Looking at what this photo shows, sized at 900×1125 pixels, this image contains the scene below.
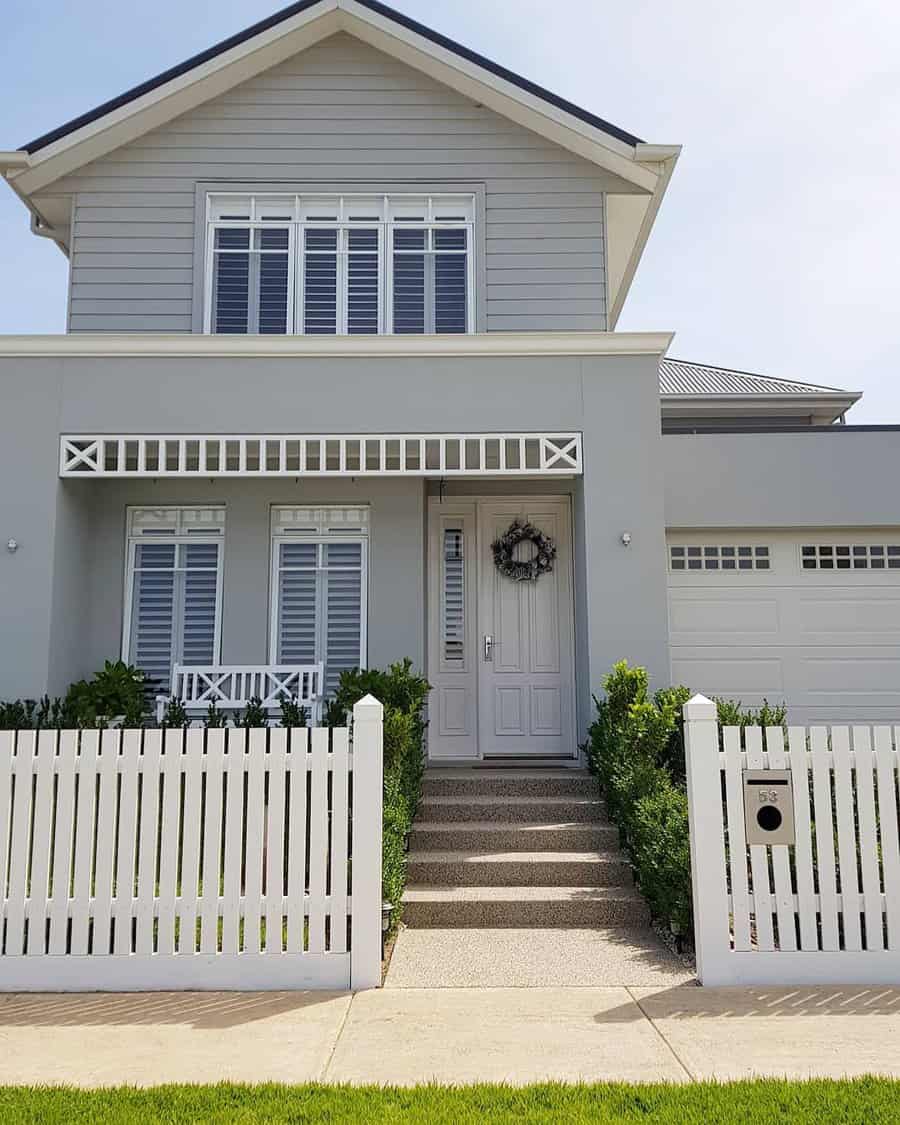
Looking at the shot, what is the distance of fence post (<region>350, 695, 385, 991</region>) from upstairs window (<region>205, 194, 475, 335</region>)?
253 inches

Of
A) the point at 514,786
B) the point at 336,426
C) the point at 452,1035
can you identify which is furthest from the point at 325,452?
the point at 452,1035

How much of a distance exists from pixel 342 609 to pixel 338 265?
3831mm

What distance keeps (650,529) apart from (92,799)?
18.5 feet

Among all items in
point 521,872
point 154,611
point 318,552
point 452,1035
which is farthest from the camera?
point 318,552

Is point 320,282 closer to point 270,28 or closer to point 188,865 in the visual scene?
point 270,28

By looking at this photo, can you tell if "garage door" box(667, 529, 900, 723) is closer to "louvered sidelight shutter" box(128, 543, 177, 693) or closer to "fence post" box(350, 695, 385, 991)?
"louvered sidelight shutter" box(128, 543, 177, 693)

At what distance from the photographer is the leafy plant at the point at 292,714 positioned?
887 cm

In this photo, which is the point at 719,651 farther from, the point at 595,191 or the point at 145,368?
the point at 145,368

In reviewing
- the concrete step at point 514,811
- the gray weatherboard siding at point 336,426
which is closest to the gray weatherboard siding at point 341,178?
the gray weatherboard siding at point 336,426

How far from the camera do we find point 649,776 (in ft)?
23.6

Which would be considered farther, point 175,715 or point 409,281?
point 409,281

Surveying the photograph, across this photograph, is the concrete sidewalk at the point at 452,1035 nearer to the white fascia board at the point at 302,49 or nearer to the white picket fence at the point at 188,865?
the white picket fence at the point at 188,865

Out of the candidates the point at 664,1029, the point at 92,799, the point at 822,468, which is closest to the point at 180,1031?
the point at 92,799

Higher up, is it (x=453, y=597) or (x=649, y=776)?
(x=453, y=597)
